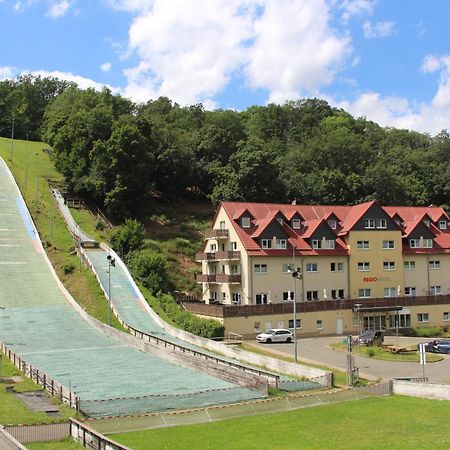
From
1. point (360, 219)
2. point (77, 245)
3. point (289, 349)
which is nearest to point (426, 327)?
point (360, 219)

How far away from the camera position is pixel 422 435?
2380 cm

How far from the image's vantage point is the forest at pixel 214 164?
273 ft

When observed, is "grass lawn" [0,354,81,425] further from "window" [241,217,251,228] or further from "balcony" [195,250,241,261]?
"window" [241,217,251,228]

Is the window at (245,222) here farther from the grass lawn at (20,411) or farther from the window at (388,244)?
the grass lawn at (20,411)

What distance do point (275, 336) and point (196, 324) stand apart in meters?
6.29

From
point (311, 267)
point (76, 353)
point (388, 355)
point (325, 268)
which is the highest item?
point (311, 267)

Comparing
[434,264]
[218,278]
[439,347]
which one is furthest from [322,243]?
[439,347]

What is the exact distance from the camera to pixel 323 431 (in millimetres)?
24844

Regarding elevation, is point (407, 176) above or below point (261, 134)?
below

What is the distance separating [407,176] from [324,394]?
76.0 metres

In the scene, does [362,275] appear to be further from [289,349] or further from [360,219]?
[289,349]

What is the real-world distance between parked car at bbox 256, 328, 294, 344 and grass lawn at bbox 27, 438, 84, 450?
28191mm

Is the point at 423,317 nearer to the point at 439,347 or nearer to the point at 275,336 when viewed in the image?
Answer: the point at 439,347

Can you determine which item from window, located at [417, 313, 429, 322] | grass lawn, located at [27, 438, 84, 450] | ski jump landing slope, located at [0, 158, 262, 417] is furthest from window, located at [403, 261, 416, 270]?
grass lawn, located at [27, 438, 84, 450]
